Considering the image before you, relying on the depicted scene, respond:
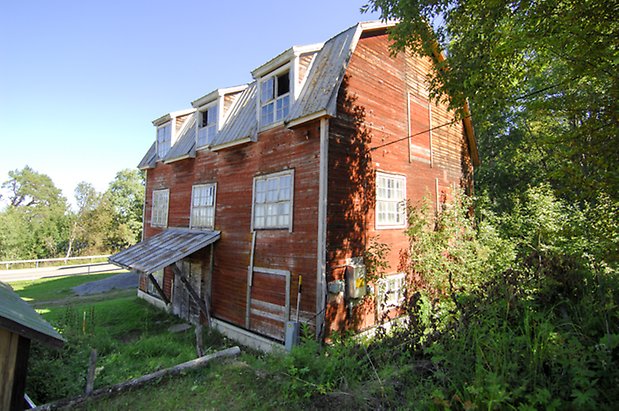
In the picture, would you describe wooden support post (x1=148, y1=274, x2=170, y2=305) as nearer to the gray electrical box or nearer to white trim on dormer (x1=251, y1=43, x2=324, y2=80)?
the gray electrical box

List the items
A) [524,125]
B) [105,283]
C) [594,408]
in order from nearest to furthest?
[594,408], [524,125], [105,283]

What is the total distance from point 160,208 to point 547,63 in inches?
649

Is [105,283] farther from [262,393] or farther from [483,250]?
[483,250]

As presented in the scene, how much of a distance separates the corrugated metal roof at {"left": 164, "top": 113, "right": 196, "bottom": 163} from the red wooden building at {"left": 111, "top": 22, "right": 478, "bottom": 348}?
0.72 ft

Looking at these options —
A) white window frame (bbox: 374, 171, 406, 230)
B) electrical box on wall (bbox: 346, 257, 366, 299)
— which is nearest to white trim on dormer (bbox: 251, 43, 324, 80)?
white window frame (bbox: 374, 171, 406, 230)

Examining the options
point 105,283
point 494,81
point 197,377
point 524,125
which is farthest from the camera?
point 105,283

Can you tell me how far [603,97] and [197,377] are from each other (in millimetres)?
8283

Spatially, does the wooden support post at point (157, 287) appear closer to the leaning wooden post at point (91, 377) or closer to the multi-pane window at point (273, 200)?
the multi-pane window at point (273, 200)

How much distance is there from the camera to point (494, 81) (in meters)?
7.41

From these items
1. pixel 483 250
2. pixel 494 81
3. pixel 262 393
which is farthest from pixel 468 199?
pixel 262 393

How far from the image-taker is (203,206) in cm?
1289

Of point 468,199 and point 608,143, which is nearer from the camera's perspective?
point 608,143

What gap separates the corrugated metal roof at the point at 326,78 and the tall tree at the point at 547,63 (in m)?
1.63

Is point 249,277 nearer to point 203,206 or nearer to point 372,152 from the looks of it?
point 203,206
